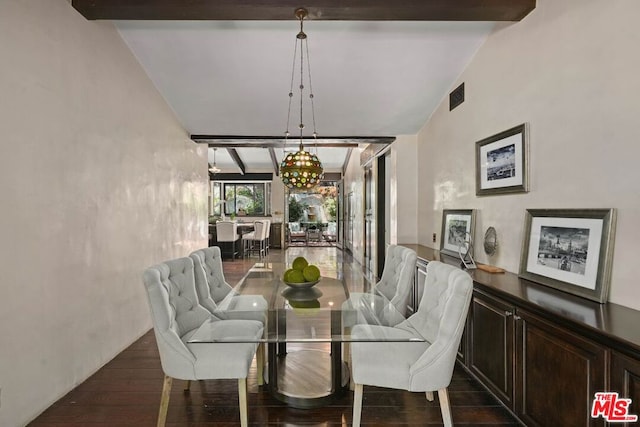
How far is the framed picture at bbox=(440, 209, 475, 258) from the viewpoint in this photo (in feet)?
10.2

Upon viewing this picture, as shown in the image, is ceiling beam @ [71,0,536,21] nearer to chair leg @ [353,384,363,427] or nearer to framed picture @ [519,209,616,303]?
framed picture @ [519,209,616,303]

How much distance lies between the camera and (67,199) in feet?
7.73

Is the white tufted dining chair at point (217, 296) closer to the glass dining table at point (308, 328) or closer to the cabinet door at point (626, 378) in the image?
the glass dining table at point (308, 328)

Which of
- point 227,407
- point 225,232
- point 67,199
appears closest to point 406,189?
point 227,407

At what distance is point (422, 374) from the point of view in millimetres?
1696

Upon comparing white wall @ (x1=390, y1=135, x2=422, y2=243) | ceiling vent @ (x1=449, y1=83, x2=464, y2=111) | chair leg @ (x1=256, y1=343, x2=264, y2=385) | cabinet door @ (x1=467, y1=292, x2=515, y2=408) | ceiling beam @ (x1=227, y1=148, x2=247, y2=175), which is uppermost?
ceiling beam @ (x1=227, y1=148, x2=247, y2=175)

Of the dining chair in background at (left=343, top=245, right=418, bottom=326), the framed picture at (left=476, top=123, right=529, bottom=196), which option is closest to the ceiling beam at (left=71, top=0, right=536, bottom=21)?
the framed picture at (left=476, top=123, right=529, bottom=196)

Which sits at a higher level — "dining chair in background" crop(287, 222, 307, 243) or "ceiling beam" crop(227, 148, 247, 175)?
"ceiling beam" crop(227, 148, 247, 175)

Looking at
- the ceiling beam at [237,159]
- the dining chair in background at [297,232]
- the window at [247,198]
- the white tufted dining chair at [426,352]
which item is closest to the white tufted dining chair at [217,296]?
the white tufted dining chair at [426,352]

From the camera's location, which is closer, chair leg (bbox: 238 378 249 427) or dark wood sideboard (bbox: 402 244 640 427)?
dark wood sideboard (bbox: 402 244 640 427)

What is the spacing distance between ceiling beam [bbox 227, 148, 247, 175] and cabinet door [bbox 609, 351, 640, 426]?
9.24m

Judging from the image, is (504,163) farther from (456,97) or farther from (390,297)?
(390,297)

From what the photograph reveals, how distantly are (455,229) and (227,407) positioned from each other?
261 centimetres

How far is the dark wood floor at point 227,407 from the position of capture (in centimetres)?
202
